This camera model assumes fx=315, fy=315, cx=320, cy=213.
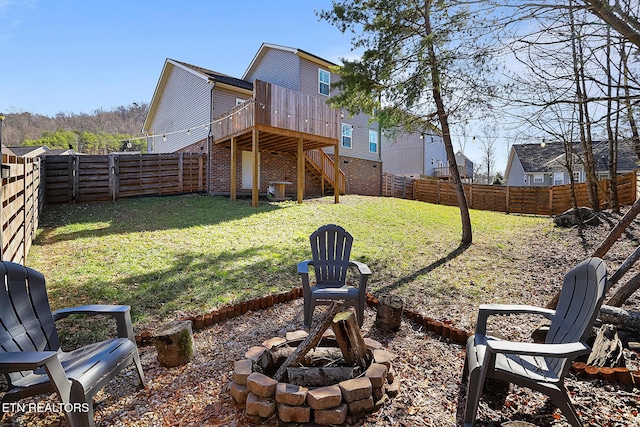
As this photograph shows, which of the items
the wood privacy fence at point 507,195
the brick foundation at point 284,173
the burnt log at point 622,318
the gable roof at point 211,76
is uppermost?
the gable roof at point 211,76

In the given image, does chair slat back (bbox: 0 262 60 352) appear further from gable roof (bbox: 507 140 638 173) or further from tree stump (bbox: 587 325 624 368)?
gable roof (bbox: 507 140 638 173)

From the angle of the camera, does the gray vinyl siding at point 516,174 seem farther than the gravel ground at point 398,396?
Yes

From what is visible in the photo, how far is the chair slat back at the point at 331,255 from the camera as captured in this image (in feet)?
12.3

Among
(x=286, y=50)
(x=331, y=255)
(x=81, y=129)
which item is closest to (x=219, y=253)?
(x=331, y=255)

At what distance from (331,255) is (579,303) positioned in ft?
7.63

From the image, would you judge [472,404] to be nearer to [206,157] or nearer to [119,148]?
[206,157]

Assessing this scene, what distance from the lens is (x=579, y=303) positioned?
2047mm

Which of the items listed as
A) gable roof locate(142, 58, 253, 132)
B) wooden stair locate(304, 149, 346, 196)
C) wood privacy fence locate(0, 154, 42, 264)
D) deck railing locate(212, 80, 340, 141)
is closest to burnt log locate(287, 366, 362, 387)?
wood privacy fence locate(0, 154, 42, 264)

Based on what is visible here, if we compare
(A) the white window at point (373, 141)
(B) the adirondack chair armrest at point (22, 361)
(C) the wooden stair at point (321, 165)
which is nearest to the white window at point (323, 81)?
(C) the wooden stair at point (321, 165)

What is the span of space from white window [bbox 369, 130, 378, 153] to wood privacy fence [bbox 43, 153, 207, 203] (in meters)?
9.29

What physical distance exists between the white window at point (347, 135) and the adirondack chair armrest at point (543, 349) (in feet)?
49.8

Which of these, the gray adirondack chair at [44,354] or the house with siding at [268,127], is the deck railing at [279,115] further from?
the gray adirondack chair at [44,354]

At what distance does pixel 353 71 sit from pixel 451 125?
2.59 metres

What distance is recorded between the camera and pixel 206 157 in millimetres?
12547
